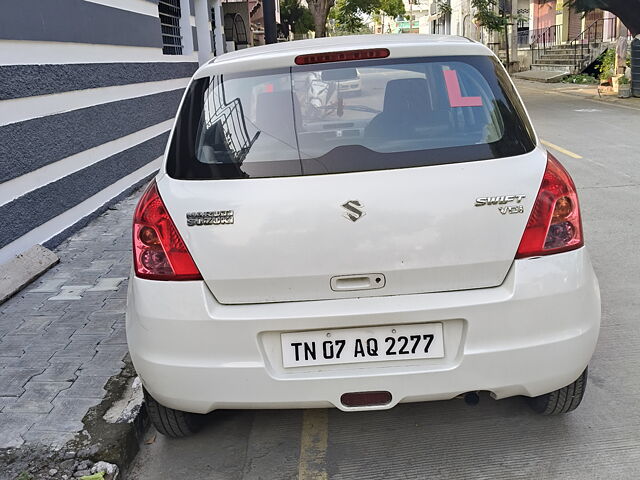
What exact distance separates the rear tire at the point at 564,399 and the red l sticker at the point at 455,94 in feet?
3.93

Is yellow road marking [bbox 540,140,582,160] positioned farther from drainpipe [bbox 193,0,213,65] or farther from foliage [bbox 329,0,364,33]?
foliage [bbox 329,0,364,33]

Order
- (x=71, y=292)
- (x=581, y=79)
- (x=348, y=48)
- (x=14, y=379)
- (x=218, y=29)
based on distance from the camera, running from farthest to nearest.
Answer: (x=581, y=79) → (x=218, y=29) → (x=71, y=292) → (x=14, y=379) → (x=348, y=48)

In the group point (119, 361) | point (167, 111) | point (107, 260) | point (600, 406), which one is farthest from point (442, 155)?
point (167, 111)

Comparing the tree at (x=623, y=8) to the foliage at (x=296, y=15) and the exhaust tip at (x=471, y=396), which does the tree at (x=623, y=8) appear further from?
the exhaust tip at (x=471, y=396)

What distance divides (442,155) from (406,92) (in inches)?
15.1

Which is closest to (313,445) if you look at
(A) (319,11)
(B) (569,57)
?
(A) (319,11)

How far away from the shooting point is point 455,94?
115 inches

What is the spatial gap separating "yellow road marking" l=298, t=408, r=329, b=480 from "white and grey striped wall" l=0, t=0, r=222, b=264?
123 inches

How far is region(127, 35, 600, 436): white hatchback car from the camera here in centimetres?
259

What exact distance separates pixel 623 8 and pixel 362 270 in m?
22.4

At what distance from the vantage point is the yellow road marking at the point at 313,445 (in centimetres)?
298

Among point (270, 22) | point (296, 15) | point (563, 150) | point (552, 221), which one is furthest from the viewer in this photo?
point (296, 15)

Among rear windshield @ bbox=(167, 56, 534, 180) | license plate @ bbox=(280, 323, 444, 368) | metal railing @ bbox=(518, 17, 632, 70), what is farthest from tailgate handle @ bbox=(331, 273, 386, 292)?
metal railing @ bbox=(518, 17, 632, 70)

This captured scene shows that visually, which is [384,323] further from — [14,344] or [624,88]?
[624,88]
